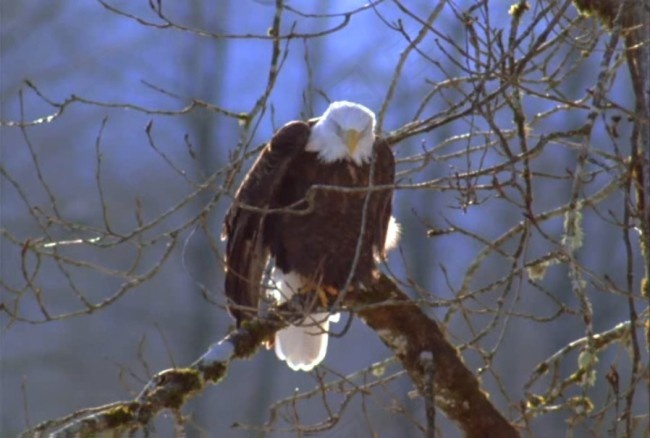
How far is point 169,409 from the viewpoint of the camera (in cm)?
305

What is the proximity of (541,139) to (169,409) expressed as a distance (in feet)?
3.98

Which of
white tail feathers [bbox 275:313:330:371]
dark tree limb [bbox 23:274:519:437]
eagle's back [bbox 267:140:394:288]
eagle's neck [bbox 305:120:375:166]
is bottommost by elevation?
dark tree limb [bbox 23:274:519:437]

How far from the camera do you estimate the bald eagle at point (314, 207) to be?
13.9 feet

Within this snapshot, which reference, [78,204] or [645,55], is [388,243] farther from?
[78,204]

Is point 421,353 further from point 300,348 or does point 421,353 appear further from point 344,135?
point 300,348

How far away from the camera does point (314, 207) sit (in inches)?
163

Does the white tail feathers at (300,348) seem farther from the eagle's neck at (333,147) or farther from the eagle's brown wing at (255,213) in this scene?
the eagle's neck at (333,147)

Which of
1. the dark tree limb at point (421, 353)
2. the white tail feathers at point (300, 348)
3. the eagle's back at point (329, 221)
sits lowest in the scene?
the dark tree limb at point (421, 353)

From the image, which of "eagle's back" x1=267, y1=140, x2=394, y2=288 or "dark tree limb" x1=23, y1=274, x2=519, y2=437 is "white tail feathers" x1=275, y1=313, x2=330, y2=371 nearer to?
"eagle's back" x1=267, y1=140, x2=394, y2=288

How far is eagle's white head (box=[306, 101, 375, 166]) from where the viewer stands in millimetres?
4285

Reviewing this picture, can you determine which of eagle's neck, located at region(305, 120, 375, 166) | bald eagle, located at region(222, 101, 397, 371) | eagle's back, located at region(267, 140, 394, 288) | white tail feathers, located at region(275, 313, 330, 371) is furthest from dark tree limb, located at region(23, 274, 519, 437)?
white tail feathers, located at region(275, 313, 330, 371)

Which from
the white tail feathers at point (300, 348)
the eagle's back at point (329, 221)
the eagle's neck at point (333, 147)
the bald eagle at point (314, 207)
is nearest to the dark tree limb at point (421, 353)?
the bald eagle at point (314, 207)

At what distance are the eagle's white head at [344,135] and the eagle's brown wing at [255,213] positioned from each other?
0.06 m

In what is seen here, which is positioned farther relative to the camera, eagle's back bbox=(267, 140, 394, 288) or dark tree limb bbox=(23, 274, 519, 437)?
eagle's back bbox=(267, 140, 394, 288)
